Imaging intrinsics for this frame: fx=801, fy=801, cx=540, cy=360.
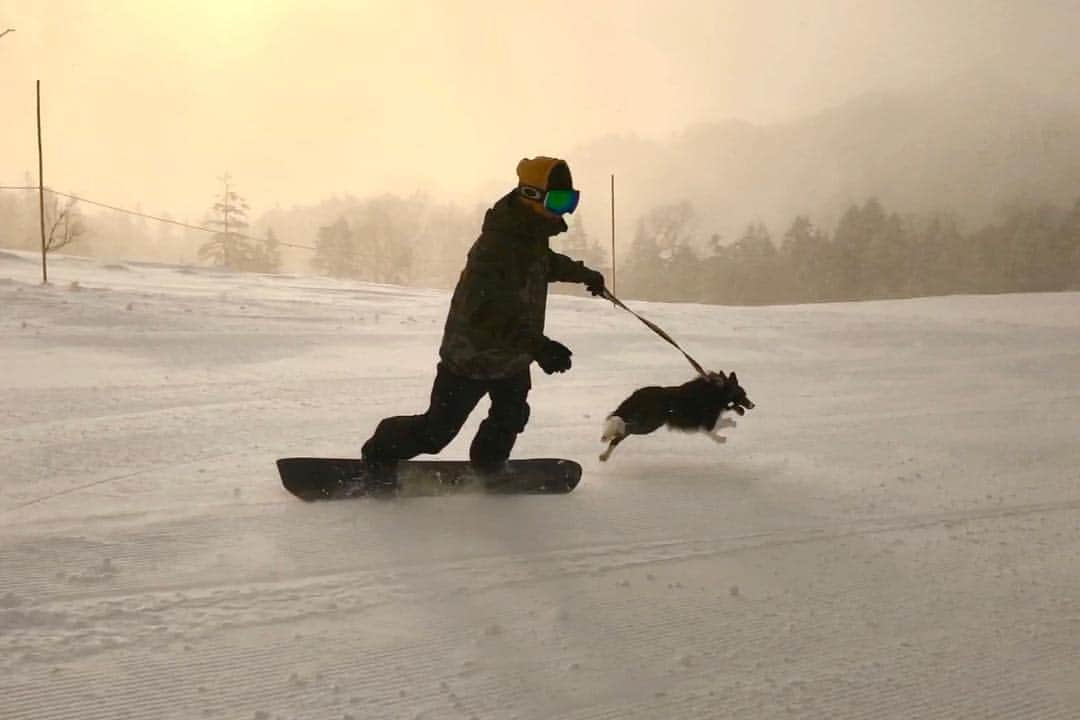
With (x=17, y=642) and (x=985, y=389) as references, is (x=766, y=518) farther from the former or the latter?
(x=985, y=389)

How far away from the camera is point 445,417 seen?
9.44ft

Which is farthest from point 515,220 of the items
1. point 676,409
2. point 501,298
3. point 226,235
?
point 226,235

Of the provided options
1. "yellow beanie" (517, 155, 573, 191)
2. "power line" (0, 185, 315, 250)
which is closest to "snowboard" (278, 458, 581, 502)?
"yellow beanie" (517, 155, 573, 191)

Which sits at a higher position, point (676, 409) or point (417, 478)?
point (676, 409)

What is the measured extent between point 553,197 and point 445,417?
0.87m

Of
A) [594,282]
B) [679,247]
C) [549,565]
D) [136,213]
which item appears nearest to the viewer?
[549,565]

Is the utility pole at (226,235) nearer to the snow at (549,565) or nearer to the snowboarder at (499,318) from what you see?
the snow at (549,565)

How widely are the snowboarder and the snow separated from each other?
266 millimetres

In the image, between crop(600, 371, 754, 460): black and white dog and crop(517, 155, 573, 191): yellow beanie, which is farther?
crop(600, 371, 754, 460): black and white dog

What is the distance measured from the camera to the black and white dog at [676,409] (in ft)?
11.5

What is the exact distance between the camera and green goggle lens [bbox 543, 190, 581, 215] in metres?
2.79

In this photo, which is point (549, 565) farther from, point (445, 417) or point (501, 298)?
point (501, 298)

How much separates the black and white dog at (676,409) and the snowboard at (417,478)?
1.47 feet

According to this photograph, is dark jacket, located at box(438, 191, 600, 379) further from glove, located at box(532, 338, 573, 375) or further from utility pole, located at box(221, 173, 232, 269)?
utility pole, located at box(221, 173, 232, 269)
